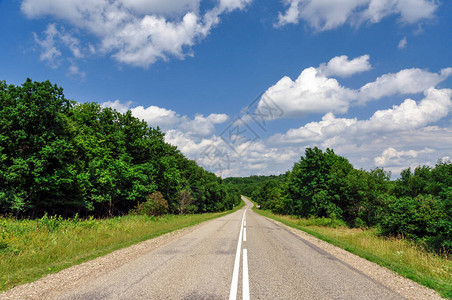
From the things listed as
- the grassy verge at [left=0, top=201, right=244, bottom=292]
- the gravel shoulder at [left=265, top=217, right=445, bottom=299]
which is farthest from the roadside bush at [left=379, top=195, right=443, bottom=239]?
the grassy verge at [left=0, top=201, right=244, bottom=292]

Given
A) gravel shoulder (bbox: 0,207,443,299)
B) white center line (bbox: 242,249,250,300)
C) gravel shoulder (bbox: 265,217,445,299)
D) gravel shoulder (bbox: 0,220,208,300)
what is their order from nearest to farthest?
white center line (bbox: 242,249,250,300)
gravel shoulder (bbox: 0,220,208,300)
gravel shoulder (bbox: 0,207,443,299)
gravel shoulder (bbox: 265,217,445,299)

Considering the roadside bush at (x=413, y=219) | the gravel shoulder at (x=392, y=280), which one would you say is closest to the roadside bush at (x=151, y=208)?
the roadside bush at (x=413, y=219)

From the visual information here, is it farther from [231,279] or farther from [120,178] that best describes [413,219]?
[120,178]

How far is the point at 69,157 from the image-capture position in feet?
70.4

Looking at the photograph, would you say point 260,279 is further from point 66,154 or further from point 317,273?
point 66,154

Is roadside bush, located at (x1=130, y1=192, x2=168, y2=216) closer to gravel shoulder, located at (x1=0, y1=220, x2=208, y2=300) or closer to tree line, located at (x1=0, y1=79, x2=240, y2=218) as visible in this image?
tree line, located at (x1=0, y1=79, x2=240, y2=218)

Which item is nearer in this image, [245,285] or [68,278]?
[245,285]

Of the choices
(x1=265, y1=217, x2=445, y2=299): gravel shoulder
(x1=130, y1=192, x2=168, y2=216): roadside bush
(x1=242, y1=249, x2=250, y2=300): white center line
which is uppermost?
(x1=242, y1=249, x2=250, y2=300): white center line

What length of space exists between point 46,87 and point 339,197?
121 ft

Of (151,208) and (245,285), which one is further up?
(245,285)

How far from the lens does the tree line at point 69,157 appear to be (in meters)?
17.6

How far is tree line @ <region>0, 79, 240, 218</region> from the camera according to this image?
17.6 meters

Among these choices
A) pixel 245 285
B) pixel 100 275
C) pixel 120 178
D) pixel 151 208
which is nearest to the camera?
pixel 245 285

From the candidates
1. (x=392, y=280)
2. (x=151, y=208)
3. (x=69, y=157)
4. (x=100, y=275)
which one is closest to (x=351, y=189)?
(x=151, y=208)
